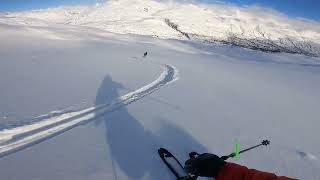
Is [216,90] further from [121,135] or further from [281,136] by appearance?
[121,135]

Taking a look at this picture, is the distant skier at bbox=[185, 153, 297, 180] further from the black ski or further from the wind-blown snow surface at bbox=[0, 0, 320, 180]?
the wind-blown snow surface at bbox=[0, 0, 320, 180]

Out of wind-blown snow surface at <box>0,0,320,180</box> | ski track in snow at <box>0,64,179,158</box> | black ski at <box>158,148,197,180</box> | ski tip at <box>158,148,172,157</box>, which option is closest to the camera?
black ski at <box>158,148,197,180</box>

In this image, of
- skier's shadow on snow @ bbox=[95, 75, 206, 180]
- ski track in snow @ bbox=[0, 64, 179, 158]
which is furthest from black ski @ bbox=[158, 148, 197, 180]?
ski track in snow @ bbox=[0, 64, 179, 158]

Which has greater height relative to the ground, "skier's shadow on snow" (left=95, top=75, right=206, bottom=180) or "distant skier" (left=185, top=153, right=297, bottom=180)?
"distant skier" (left=185, top=153, right=297, bottom=180)

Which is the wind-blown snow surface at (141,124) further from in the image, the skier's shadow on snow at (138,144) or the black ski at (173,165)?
the black ski at (173,165)

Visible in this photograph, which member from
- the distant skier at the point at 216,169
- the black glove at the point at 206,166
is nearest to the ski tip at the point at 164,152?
the distant skier at the point at 216,169

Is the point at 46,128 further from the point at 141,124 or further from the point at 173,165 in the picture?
the point at 173,165
